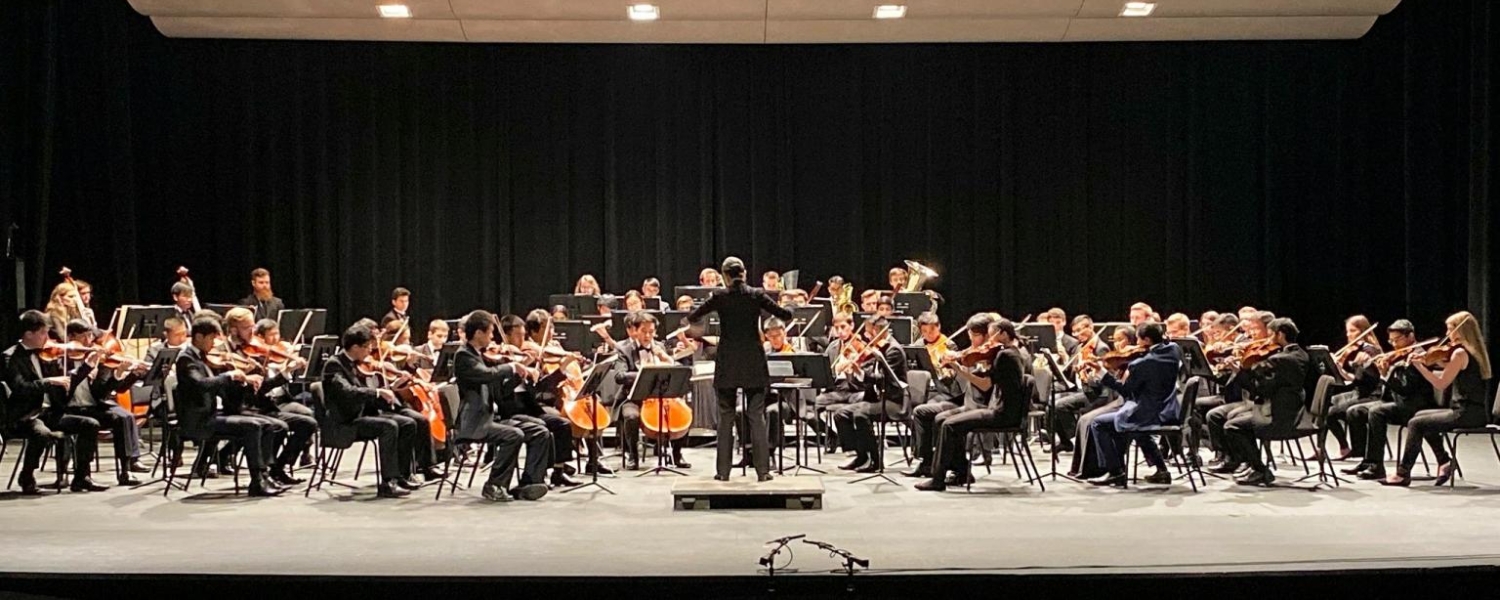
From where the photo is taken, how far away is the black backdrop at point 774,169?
15461mm

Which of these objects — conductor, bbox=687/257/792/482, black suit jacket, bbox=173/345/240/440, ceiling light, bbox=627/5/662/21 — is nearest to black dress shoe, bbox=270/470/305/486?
black suit jacket, bbox=173/345/240/440

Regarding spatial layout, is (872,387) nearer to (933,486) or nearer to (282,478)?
(933,486)

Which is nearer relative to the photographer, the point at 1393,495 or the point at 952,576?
the point at 952,576

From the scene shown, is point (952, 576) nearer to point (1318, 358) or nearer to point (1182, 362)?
point (1182, 362)

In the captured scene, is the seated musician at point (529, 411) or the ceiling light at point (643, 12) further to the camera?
the ceiling light at point (643, 12)

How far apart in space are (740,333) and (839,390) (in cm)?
250

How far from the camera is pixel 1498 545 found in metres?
7.12

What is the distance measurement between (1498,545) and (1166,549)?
1.67 meters

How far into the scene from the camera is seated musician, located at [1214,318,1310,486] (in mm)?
9086

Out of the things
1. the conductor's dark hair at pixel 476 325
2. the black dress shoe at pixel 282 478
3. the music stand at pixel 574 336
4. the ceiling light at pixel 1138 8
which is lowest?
the black dress shoe at pixel 282 478

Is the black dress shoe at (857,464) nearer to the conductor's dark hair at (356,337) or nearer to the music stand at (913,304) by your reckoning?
the music stand at (913,304)

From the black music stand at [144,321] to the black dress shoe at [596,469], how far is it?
11.0 feet

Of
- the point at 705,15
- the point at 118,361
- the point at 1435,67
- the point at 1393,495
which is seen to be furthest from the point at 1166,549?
the point at 1435,67

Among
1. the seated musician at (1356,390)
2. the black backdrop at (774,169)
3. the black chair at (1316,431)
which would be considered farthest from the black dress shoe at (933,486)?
the black backdrop at (774,169)
